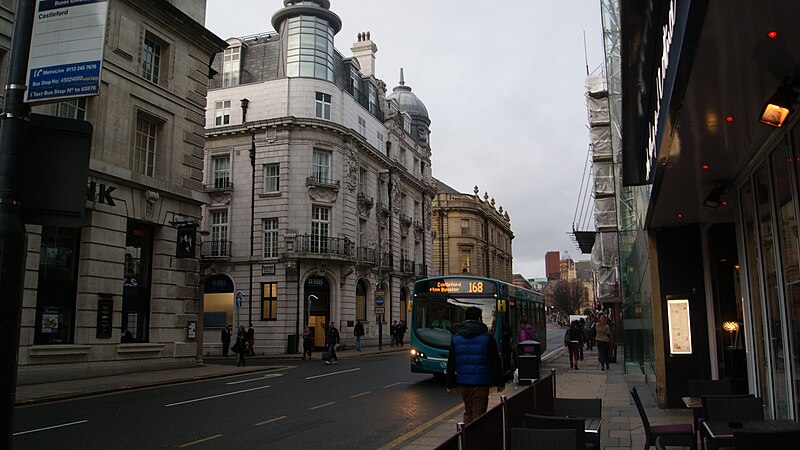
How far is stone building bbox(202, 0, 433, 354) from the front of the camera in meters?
38.4

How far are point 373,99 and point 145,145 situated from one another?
89.7ft

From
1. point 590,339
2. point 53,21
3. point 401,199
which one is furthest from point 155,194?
point 401,199

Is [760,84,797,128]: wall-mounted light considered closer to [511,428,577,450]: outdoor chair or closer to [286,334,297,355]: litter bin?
[511,428,577,450]: outdoor chair

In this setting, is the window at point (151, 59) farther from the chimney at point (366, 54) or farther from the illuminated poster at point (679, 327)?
the chimney at point (366, 54)

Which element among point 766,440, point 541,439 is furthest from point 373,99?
point 766,440

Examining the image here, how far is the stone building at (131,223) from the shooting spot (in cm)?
1922

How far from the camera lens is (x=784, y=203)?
7125 mm

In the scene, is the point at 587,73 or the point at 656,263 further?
the point at 587,73

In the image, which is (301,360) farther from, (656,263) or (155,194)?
(656,263)

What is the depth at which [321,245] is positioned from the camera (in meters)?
39.4

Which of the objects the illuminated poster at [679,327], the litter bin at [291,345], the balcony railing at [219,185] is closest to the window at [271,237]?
the balcony railing at [219,185]

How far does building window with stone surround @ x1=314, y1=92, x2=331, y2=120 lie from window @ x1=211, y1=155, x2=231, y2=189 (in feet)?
21.8

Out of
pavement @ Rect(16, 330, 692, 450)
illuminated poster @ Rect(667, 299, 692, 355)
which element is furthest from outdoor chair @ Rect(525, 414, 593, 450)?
illuminated poster @ Rect(667, 299, 692, 355)

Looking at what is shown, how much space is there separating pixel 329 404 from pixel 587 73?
93.0 ft
